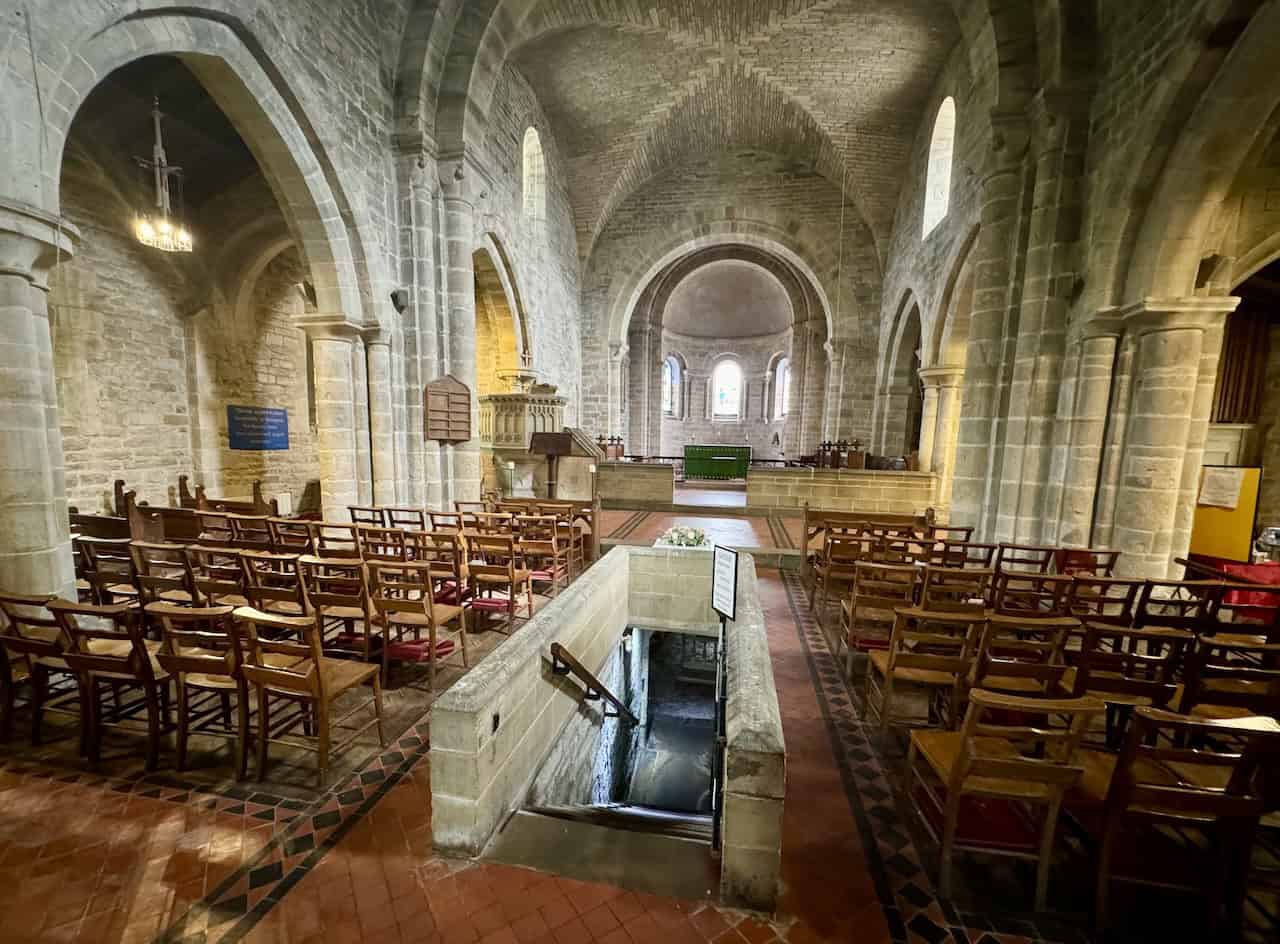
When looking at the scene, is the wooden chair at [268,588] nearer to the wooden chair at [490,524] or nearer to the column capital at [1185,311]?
the wooden chair at [490,524]

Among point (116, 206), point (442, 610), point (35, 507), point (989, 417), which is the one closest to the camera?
point (35, 507)

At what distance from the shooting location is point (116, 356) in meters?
7.27

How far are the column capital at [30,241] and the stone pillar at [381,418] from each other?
3344 mm

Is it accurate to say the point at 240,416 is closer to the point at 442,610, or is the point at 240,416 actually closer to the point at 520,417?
the point at 520,417

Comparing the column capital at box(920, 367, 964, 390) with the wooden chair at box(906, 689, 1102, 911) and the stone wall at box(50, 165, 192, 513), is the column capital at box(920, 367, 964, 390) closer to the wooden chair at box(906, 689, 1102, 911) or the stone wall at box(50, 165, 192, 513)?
the wooden chair at box(906, 689, 1102, 911)

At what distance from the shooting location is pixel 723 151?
534 inches

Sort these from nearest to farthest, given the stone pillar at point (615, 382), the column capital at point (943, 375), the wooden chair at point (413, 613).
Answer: the wooden chair at point (413, 613) → the column capital at point (943, 375) → the stone pillar at point (615, 382)

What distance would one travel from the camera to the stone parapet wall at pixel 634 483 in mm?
10375

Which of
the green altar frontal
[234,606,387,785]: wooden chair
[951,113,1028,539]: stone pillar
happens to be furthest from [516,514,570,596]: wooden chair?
the green altar frontal

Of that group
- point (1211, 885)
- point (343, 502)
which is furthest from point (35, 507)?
point (1211, 885)

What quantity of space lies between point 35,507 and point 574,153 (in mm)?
12706

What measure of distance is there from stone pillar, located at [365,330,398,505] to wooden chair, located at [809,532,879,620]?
18.1ft

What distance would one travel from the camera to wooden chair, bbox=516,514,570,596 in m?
4.86

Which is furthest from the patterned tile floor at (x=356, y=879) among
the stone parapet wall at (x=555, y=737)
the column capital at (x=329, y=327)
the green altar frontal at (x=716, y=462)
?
the green altar frontal at (x=716, y=462)
